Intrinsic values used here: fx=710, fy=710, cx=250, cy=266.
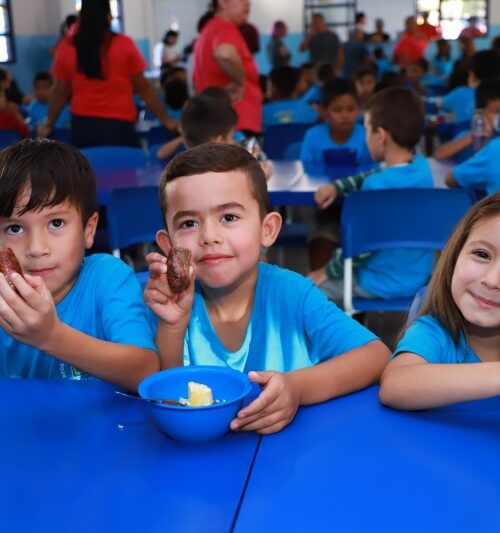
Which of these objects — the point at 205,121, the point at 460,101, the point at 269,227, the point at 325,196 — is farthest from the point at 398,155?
the point at 460,101

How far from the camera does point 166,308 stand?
1184 mm

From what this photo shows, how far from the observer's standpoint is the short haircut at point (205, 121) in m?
3.28

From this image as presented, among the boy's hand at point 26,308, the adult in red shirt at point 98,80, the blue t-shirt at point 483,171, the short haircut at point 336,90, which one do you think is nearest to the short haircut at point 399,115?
the blue t-shirt at point 483,171

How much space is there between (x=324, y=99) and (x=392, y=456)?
146 inches

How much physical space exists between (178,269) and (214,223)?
0.93ft

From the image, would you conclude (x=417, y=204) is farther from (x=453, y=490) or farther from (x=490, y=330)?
(x=453, y=490)

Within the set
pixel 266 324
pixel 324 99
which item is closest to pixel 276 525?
pixel 266 324

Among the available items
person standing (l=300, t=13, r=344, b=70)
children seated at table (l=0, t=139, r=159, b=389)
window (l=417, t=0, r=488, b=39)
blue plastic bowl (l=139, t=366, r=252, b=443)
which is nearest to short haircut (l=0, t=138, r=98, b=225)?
children seated at table (l=0, t=139, r=159, b=389)

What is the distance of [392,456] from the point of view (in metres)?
0.90

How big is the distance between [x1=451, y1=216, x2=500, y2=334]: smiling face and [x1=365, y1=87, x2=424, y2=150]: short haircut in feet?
6.17

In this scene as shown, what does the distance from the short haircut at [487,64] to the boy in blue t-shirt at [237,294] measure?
441 cm

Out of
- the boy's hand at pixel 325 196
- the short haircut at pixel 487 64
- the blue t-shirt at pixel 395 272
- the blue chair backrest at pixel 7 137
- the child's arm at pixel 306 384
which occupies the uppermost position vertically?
the short haircut at pixel 487 64

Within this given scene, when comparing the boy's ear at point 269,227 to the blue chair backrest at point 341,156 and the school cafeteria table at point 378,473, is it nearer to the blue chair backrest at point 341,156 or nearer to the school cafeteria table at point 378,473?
the school cafeteria table at point 378,473

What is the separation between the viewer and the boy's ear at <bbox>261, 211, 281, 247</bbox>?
1.49 m
